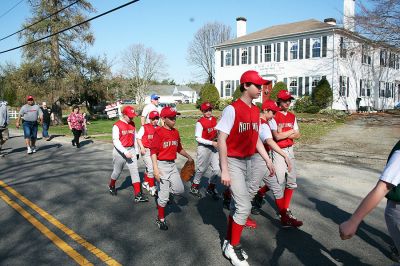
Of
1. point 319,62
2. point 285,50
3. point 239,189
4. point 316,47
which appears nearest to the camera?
point 239,189

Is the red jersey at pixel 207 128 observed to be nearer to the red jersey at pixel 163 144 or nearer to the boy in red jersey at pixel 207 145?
the boy in red jersey at pixel 207 145

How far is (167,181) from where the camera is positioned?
5.29 metres

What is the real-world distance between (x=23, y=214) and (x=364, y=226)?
5.61m

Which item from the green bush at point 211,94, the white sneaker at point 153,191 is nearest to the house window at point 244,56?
the green bush at point 211,94

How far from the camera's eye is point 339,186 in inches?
309

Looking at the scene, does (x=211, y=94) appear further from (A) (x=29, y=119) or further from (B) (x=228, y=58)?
(A) (x=29, y=119)

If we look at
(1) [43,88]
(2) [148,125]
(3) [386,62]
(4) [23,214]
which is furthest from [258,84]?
(3) [386,62]

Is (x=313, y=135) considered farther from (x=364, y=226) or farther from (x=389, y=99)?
(x=389, y=99)

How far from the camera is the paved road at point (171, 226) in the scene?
13.9 ft

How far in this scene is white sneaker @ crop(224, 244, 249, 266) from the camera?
3935 millimetres

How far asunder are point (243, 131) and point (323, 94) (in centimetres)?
2385

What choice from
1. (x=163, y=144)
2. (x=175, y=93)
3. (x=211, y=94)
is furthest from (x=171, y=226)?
(x=175, y=93)

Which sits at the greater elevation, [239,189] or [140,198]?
[239,189]

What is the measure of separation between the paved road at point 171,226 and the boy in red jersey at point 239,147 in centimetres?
34
